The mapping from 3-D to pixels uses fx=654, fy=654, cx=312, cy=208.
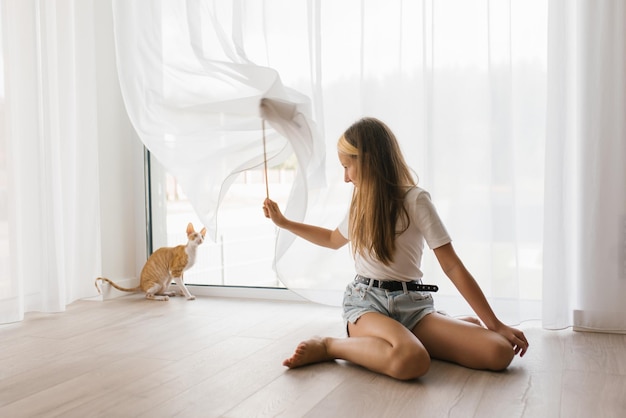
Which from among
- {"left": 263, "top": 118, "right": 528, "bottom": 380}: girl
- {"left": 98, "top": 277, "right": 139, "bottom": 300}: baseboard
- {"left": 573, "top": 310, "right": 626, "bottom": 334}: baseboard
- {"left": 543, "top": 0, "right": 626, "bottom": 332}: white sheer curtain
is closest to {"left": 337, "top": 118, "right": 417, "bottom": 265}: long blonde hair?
{"left": 263, "top": 118, "right": 528, "bottom": 380}: girl

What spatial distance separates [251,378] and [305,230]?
0.59 meters

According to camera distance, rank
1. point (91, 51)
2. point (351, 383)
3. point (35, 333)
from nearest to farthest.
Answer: point (351, 383) → point (35, 333) → point (91, 51)

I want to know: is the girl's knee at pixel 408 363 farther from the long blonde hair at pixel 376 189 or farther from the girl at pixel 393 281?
the long blonde hair at pixel 376 189

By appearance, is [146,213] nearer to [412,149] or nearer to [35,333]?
[35,333]

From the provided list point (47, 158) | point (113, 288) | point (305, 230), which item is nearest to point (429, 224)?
point (305, 230)

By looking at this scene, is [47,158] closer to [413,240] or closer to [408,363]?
[413,240]

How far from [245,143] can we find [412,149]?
63 centimetres

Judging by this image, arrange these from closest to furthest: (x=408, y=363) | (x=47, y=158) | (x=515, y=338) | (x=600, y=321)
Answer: (x=408, y=363), (x=515, y=338), (x=600, y=321), (x=47, y=158)

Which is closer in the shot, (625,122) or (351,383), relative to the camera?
(351,383)

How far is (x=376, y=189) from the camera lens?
1.94 meters

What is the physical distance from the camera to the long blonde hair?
6.31 ft

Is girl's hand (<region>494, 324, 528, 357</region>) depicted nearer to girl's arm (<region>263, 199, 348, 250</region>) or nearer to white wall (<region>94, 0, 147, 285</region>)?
girl's arm (<region>263, 199, 348, 250</region>)

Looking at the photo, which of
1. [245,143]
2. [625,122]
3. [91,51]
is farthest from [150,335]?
[625,122]

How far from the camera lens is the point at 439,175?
239cm
